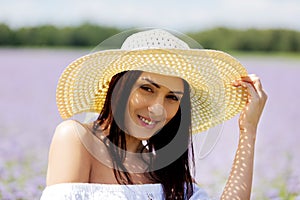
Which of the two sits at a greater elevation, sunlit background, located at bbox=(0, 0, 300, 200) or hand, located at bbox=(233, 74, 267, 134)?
hand, located at bbox=(233, 74, 267, 134)

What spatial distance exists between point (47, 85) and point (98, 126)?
7.03m

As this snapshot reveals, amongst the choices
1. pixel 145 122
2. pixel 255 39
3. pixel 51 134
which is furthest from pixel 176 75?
pixel 255 39

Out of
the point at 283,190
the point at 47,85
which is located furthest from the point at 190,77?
the point at 47,85

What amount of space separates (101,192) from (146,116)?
24cm

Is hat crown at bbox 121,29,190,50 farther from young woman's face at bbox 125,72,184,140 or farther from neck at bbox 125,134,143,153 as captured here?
neck at bbox 125,134,143,153

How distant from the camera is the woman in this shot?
2107mm

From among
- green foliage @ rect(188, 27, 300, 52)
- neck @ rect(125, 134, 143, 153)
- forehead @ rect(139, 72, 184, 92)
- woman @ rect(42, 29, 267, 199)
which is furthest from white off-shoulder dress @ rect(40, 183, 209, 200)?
green foliage @ rect(188, 27, 300, 52)

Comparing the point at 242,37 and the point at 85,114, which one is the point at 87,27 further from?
the point at 85,114

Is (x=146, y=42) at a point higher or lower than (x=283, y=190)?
higher

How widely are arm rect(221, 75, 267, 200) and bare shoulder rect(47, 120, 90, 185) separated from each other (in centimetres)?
42

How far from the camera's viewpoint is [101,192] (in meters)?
2.11

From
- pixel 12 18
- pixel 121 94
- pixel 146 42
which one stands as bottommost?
pixel 12 18

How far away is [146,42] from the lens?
85.3 inches

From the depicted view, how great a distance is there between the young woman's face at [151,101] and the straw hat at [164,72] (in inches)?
1.1
